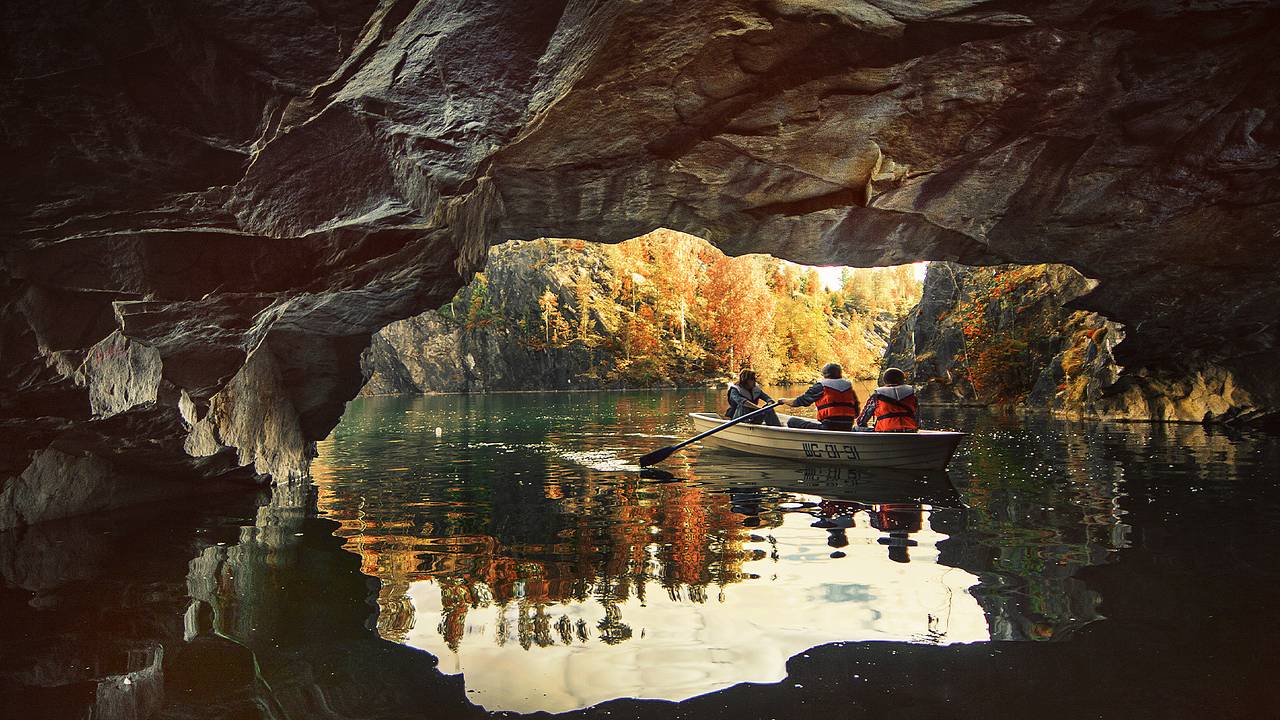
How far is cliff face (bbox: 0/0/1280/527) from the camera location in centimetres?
448

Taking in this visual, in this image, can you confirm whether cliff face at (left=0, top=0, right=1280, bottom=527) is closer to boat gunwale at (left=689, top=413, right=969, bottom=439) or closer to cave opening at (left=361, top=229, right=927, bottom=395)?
boat gunwale at (left=689, top=413, right=969, bottom=439)

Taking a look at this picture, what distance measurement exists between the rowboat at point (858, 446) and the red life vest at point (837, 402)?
0.86m

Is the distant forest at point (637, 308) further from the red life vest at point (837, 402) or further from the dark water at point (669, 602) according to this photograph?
the dark water at point (669, 602)

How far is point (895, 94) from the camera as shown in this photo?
812 cm

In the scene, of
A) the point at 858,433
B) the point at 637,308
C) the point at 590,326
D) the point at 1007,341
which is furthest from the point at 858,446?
the point at 637,308

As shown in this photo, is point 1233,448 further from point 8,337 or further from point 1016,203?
point 8,337

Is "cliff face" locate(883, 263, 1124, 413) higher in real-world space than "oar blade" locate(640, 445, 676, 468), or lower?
higher

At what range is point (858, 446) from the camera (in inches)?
473

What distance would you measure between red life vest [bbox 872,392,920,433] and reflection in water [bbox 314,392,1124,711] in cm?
87

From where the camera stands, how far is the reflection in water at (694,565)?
442 centimetres

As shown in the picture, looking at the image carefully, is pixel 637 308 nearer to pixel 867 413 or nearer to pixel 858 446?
pixel 867 413

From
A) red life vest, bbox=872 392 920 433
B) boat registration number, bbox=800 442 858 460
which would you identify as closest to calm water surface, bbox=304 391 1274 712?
boat registration number, bbox=800 442 858 460

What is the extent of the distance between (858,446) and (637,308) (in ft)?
169

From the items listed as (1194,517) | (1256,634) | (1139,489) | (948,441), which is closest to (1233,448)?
(1139,489)
